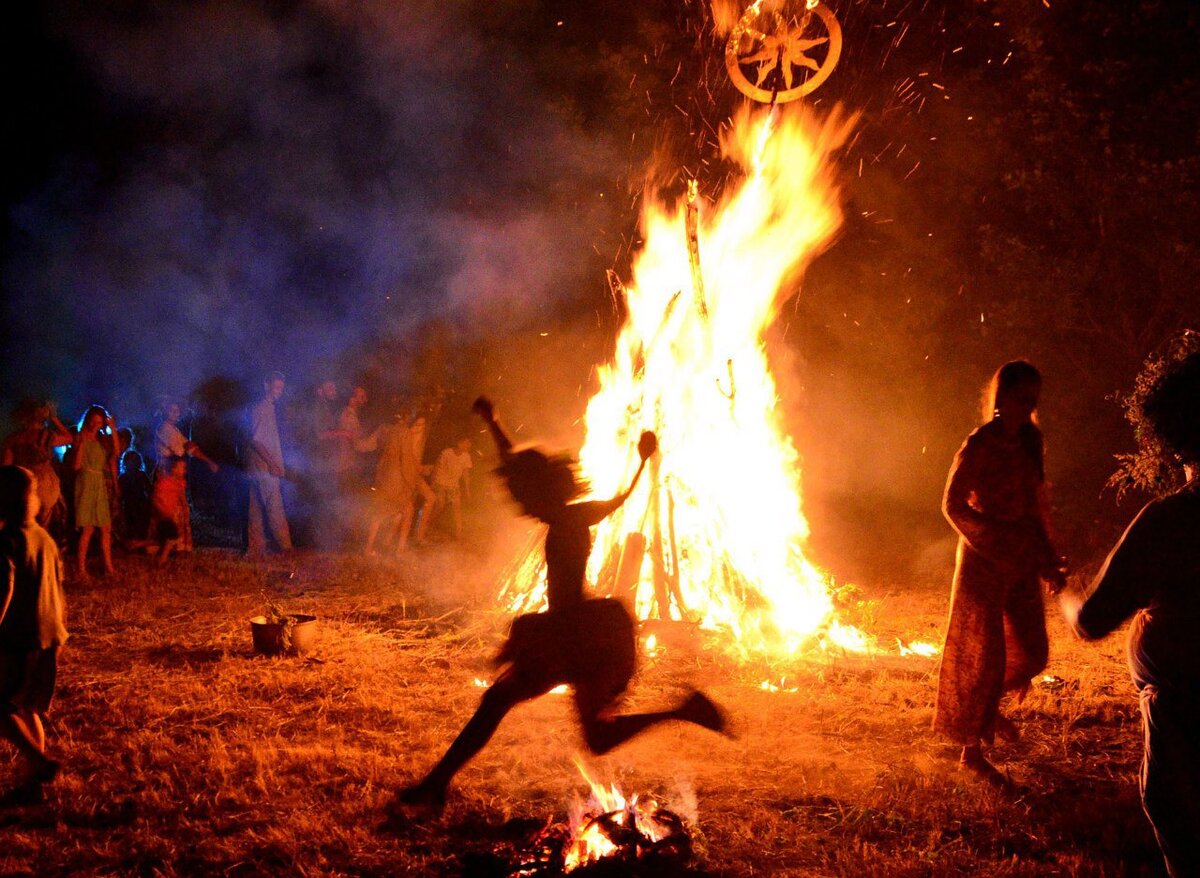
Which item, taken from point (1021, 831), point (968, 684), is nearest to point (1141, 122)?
point (968, 684)

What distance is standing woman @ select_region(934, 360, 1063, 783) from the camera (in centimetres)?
455

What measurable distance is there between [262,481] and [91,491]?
85.7 inches

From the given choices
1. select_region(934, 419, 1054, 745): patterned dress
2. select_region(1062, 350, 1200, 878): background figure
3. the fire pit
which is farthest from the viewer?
select_region(934, 419, 1054, 745): patterned dress

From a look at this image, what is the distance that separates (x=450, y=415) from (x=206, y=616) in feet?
28.7

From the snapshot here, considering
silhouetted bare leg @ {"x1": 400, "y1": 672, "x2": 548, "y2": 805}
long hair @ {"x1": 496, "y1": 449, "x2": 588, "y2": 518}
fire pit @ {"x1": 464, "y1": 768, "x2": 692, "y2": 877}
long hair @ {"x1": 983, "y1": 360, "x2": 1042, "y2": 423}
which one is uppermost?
long hair @ {"x1": 983, "y1": 360, "x2": 1042, "y2": 423}

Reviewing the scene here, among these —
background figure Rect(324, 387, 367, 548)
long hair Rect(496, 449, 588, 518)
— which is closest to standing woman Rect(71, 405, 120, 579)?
background figure Rect(324, 387, 367, 548)

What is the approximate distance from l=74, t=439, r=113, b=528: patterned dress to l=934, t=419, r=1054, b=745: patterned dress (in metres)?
9.09

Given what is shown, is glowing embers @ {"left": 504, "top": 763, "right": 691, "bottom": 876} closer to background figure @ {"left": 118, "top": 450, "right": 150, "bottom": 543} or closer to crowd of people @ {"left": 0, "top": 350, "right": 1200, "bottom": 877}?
crowd of people @ {"left": 0, "top": 350, "right": 1200, "bottom": 877}

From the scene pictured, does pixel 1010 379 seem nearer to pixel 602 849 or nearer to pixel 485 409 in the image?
pixel 485 409

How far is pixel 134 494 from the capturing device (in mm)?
12891

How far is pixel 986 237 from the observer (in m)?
12.0

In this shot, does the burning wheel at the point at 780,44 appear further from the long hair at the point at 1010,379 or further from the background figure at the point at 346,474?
the background figure at the point at 346,474

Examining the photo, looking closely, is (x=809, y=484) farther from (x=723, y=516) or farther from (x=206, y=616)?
(x=206, y=616)

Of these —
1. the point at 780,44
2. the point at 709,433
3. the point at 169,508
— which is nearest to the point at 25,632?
the point at 709,433
